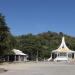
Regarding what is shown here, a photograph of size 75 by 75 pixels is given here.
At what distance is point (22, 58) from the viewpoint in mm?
82562

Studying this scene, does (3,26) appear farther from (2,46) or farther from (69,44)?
(69,44)

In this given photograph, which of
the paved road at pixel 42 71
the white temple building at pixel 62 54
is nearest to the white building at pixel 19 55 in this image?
the white temple building at pixel 62 54

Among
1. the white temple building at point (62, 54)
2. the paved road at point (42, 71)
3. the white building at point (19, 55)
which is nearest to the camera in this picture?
the paved road at point (42, 71)

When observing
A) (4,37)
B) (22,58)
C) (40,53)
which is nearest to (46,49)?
(40,53)

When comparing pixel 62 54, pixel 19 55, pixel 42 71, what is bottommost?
pixel 42 71

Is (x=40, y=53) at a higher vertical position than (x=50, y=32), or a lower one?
lower

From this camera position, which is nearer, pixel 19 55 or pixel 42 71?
pixel 42 71

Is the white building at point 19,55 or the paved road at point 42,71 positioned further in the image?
the white building at point 19,55

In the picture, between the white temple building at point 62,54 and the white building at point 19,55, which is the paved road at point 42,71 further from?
the white temple building at point 62,54

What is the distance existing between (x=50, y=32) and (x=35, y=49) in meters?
51.9

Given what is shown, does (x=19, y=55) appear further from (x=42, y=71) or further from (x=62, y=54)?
(x=42, y=71)

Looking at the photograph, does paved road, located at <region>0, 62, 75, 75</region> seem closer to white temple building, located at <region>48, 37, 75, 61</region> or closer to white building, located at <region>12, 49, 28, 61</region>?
white building, located at <region>12, 49, 28, 61</region>

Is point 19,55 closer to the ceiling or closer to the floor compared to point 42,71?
closer to the ceiling

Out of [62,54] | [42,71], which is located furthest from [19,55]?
[42,71]
